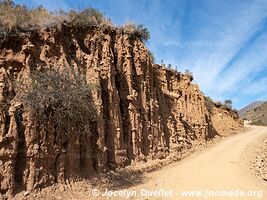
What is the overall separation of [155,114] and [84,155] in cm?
640

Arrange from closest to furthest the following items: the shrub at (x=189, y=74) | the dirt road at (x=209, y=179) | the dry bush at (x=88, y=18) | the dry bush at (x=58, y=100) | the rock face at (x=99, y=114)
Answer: the rock face at (x=99, y=114) < the dry bush at (x=58, y=100) < the dirt road at (x=209, y=179) < the dry bush at (x=88, y=18) < the shrub at (x=189, y=74)

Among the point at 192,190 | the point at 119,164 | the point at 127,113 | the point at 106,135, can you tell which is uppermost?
the point at 127,113

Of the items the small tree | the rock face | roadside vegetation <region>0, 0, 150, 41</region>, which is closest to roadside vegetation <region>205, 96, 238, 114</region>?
the small tree

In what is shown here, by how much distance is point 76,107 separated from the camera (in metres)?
11.3

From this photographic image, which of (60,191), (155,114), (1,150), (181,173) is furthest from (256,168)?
(1,150)

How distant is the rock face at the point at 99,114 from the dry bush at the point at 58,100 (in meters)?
0.25

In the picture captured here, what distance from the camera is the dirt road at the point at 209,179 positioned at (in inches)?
468

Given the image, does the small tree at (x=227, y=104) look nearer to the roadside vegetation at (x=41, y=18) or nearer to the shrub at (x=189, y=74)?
the shrub at (x=189, y=74)

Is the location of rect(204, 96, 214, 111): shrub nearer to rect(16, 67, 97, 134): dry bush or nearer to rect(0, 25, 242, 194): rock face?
rect(0, 25, 242, 194): rock face

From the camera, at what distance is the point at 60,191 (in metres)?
10.3

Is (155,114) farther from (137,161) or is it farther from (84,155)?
(84,155)

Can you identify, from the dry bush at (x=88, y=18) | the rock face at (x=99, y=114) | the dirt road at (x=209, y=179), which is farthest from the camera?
the dry bush at (x=88, y=18)

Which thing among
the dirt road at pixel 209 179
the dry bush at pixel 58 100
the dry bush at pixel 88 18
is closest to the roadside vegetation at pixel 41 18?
the dry bush at pixel 88 18

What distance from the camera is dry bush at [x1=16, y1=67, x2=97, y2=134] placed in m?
10.6
